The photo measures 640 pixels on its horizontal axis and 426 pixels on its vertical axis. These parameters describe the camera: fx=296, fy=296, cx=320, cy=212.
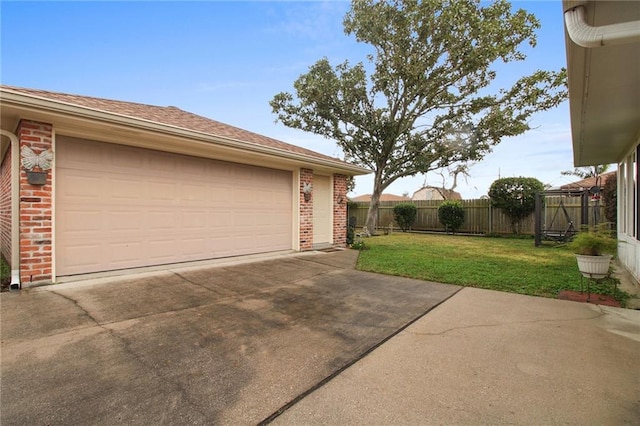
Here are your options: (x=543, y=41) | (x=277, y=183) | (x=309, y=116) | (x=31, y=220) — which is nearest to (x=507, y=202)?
(x=543, y=41)

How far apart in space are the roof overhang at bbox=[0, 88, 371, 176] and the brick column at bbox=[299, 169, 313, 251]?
0.95m

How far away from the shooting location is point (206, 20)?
25.5 feet

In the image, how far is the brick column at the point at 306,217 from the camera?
822 cm

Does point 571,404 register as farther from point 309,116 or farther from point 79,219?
point 309,116

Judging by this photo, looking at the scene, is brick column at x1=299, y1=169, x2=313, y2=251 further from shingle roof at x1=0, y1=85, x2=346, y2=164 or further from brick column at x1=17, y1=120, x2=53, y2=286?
brick column at x1=17, y1=120, x2=53, y2=286

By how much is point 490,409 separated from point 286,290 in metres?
3.08

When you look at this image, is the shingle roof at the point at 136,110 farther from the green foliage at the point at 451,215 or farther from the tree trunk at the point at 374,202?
the green foliage at the point at 451,215

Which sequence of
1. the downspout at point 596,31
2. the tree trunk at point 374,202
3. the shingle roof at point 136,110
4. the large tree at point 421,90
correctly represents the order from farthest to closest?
the tree trunk at point 374,202 < the large tree at point 421,90 < the shingle roof at point 136,110 < the downspout at point 596,31

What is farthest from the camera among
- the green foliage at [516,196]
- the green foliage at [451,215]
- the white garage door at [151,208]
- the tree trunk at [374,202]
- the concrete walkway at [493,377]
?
the green foliage at [451,215]

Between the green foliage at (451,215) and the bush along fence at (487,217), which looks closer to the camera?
the bush along fence at (487,217)

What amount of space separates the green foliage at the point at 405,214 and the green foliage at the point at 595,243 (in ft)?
40.3

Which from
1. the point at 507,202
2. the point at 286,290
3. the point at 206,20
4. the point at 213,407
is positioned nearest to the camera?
the point at 213,407

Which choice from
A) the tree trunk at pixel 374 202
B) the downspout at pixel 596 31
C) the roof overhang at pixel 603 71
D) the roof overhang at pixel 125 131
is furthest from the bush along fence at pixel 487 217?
the downspout at pixel 596 31

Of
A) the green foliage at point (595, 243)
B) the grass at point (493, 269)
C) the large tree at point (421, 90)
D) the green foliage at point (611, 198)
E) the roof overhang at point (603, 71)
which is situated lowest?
the grass at point (493, 269)
